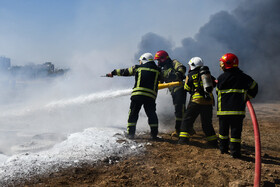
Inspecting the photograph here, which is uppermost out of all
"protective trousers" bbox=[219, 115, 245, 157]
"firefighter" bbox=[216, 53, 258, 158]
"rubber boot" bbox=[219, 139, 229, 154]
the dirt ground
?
"firefighter" bbox=[216, 53, 258, 158]

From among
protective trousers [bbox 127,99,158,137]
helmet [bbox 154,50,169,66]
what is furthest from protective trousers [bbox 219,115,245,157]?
helmet [bbox 154,50,169,66]

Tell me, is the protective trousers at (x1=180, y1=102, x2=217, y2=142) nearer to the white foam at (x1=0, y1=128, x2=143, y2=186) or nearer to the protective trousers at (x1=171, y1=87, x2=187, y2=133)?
the protective trousers at (x1=171, y1=87, x2=187, y2=133)

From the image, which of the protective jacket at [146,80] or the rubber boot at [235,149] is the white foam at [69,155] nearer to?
the protective jacket at [146,80]

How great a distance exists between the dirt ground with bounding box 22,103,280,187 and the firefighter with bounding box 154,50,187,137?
101 centimetres

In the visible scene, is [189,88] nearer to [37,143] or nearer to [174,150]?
[174,150]

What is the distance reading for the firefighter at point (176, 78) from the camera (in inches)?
207

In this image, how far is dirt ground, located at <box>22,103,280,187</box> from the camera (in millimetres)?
2926

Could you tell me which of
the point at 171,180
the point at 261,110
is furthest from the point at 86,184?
the point at 261,110

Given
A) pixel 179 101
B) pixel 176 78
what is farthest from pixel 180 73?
pixel 179 101

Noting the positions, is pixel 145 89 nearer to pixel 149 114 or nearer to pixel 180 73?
pixel 149 114

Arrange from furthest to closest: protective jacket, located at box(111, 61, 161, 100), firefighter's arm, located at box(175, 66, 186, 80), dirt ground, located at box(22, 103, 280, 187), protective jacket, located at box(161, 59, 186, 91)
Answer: protective jacket, located at box(161, 59, 186, 91) < firefighter's arm, located at box(175, 66, 186, 80) < protective jacket, located at box(111, 61, 161, 100) < dirt ground, located at box(22, 103, 280, 187)

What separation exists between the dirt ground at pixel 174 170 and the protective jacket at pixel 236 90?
0.83m

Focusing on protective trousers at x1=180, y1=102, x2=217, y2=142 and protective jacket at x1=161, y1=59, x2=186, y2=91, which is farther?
protective jacket at x1=161, y1=59, x2=186, y2=91

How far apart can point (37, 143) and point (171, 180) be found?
9.95ft
